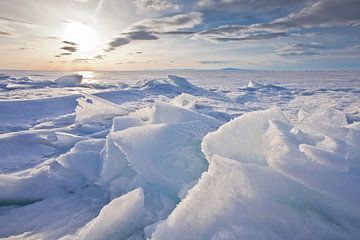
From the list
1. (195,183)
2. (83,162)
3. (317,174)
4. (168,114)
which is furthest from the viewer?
(168,114)

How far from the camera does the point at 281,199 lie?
1.66 m

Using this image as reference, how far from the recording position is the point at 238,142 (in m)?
2.06

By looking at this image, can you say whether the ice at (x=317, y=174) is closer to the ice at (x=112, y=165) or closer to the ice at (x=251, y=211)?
the ice at (x=251, y=211)

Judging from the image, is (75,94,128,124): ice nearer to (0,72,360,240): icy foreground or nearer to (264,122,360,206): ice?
(0,72,360,240): icy foreground

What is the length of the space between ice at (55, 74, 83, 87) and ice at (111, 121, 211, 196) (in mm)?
17047

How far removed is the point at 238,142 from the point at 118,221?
3.31 ft

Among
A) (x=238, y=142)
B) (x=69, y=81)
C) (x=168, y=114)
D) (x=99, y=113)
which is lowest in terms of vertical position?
(x=69, y=81)

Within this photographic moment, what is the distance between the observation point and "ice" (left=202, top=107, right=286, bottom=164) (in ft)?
6.57

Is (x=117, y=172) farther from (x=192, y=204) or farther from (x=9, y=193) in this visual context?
(x=192, y=204)

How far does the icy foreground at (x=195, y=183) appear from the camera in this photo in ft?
5.06

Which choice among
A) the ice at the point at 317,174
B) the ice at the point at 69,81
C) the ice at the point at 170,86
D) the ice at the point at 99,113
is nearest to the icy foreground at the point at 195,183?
the ice at the point at 317,174

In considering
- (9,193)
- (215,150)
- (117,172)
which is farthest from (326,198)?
(9,193)


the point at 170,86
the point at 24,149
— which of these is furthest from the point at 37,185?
the point at 170,86

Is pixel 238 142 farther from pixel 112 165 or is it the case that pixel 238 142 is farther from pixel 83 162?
pixel 83 162
